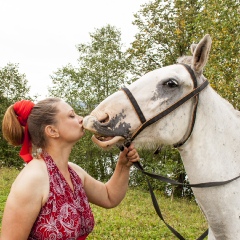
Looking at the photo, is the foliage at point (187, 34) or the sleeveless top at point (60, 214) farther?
the foliage at point (187, 34)

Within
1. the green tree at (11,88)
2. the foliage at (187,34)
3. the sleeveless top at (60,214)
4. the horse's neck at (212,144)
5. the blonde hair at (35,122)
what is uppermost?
the green tree at (11,88)

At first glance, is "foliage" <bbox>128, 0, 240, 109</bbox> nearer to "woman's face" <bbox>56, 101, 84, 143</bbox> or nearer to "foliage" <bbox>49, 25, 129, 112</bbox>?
"foliage" <bbox>49, 25, 129, 112</bbox>

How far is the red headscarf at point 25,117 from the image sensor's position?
2.65m

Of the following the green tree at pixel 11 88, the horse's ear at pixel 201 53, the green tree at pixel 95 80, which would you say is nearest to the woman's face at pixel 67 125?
the horse's ear at pixel 201 53

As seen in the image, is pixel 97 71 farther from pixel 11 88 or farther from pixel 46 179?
pixel 46 179

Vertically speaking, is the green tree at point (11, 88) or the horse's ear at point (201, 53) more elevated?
the green tree at point (11, 88)

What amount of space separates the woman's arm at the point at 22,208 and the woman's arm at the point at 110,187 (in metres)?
0.64

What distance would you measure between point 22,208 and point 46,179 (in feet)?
0.82

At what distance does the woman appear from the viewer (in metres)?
2.38

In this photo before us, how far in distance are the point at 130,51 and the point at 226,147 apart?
18711mm

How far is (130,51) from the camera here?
20.9m

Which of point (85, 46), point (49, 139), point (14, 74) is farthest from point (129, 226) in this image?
point (14, 74)

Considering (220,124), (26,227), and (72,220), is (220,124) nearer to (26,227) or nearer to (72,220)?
(72,220)

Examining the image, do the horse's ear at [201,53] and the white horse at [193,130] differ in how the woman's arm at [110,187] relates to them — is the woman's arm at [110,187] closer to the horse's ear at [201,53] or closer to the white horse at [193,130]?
the white horse at [193,130]
